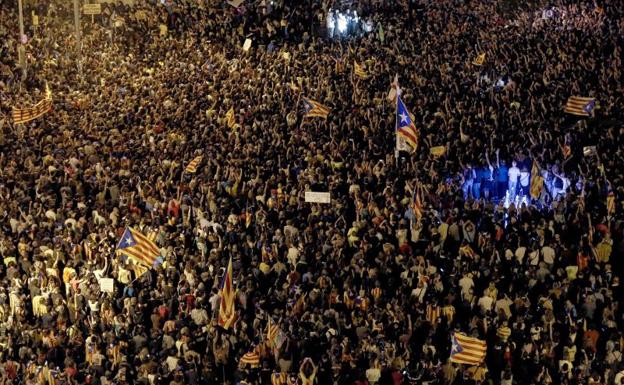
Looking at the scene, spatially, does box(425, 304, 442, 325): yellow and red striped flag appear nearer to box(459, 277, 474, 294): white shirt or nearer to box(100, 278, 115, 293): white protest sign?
box(459, 277, 474, 294): white shirt

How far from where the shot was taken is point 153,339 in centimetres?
2111

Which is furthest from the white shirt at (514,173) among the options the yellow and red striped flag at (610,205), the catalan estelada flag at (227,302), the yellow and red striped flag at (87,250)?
the yellow and red striped flag at (87,250)

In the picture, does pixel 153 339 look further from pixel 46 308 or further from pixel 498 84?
pixel 498 84

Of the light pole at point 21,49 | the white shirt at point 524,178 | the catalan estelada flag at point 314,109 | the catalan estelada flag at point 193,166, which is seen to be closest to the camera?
the white shirt at point 524,178

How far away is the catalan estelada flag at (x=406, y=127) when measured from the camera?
2680 cm

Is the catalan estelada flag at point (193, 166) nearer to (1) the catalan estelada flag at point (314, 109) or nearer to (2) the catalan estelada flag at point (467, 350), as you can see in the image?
(1) the catalan estelada flag at point (314, 109)

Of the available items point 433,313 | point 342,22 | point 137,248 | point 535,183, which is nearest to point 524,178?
point 535,183

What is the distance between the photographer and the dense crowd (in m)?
20.3

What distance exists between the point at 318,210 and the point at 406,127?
296cm

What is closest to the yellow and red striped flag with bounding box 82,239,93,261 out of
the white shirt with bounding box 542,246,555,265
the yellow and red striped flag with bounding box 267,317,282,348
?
the yellow and red striped flag with bounding box 267,317,282,348

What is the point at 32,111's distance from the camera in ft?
105

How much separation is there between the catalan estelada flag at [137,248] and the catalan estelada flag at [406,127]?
629 centimetres

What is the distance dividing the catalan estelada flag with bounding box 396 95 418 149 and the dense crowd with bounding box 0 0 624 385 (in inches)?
21.2

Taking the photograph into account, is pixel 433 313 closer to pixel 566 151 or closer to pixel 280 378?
pixel 280 378
